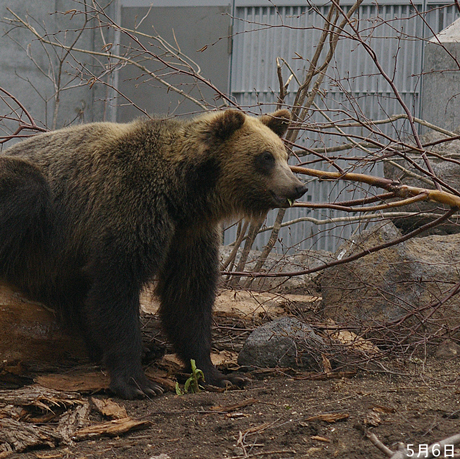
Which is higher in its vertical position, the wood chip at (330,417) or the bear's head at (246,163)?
the bear's head at (246,163)

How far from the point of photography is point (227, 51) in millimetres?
10961

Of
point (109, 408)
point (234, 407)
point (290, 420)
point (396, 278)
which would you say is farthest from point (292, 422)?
point (396, 278)

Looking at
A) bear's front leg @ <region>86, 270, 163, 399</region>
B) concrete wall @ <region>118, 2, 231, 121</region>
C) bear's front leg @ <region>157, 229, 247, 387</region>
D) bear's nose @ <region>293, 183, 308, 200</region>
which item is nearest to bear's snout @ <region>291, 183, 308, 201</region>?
bear's nose @ <region>293, 183, 308, 200</region>

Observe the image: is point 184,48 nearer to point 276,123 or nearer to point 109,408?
point 276,123

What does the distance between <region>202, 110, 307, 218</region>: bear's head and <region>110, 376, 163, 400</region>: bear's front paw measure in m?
1.31

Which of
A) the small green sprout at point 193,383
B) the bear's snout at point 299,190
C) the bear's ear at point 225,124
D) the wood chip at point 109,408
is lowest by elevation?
the small green sprout at point 193,383

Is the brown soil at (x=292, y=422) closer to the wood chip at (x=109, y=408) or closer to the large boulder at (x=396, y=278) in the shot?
the wood chip at (x=109, y=408)

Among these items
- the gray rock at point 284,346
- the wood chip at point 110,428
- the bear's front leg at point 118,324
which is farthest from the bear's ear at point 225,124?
the wood chip at point 110,428

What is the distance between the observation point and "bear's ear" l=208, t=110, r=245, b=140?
434 centimetres

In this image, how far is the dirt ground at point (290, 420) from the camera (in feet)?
10.1

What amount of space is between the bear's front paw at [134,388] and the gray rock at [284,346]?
33.1 inches

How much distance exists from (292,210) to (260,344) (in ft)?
17.2

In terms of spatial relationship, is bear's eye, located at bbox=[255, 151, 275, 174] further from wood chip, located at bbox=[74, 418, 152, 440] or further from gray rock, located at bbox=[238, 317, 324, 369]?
wood chip, located at bbox=[74, 418, 152, 440]

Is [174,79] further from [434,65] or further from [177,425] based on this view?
[177,425]
